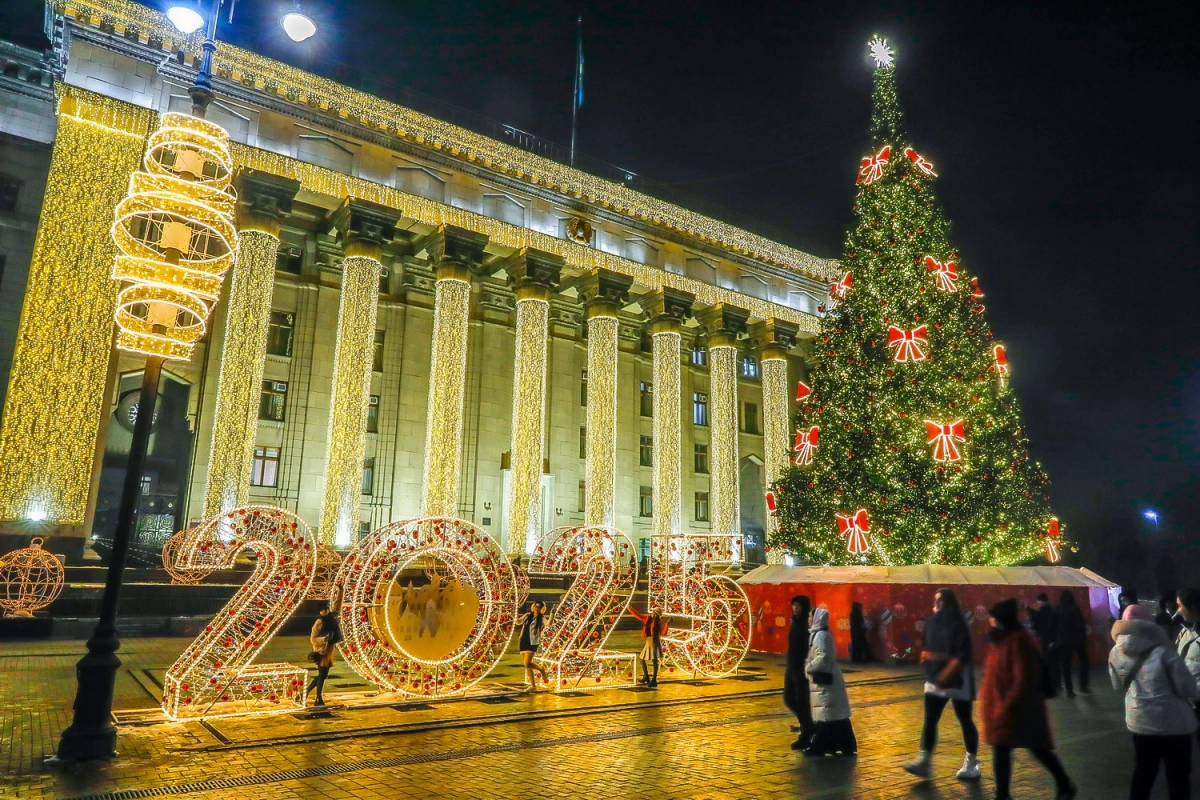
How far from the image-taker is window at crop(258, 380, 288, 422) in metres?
30.4

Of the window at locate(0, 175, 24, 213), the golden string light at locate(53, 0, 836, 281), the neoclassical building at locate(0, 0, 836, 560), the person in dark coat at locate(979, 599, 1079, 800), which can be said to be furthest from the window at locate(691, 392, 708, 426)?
the person in dark coat at locate(979, 599, 1079, 800)

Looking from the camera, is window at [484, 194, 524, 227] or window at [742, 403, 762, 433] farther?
window at [742, 403, 762, 433]

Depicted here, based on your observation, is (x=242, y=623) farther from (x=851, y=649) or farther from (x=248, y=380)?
(x=248, y=380)

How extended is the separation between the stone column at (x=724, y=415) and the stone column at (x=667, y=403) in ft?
5.60

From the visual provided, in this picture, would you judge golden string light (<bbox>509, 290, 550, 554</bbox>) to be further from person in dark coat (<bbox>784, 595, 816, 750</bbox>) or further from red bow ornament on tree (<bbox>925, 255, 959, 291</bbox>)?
person in dark coat (<bbox>784, 595, 816, 750</bbox>)

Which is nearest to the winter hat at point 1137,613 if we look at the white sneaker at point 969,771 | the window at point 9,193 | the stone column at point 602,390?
the white sneaker at point 969,771

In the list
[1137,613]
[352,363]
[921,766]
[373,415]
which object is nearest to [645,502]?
[373,415]

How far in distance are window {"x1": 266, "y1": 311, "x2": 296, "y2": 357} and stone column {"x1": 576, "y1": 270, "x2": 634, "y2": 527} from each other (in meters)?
12.5

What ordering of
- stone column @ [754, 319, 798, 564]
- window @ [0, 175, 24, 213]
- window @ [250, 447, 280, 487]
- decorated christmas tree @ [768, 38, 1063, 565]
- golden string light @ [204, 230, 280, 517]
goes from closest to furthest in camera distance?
decorated christmas tree @ [768, 38, 1063, 565], golden string light @ [204, 230, 280, 517], window @ [0, 175, 24, 213], window @ [250, 447, 280, 487], stone column @ [754, 319, 798, 564]

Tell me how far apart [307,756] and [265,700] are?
3.04 m

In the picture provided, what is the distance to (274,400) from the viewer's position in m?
30.7

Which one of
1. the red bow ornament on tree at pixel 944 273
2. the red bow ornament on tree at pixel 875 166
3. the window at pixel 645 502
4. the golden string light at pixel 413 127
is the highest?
the golden string light at pixel 413 127

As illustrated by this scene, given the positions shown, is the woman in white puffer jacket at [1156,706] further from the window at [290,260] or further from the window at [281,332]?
the window at [290,260]

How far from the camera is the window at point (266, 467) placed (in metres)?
29.5
